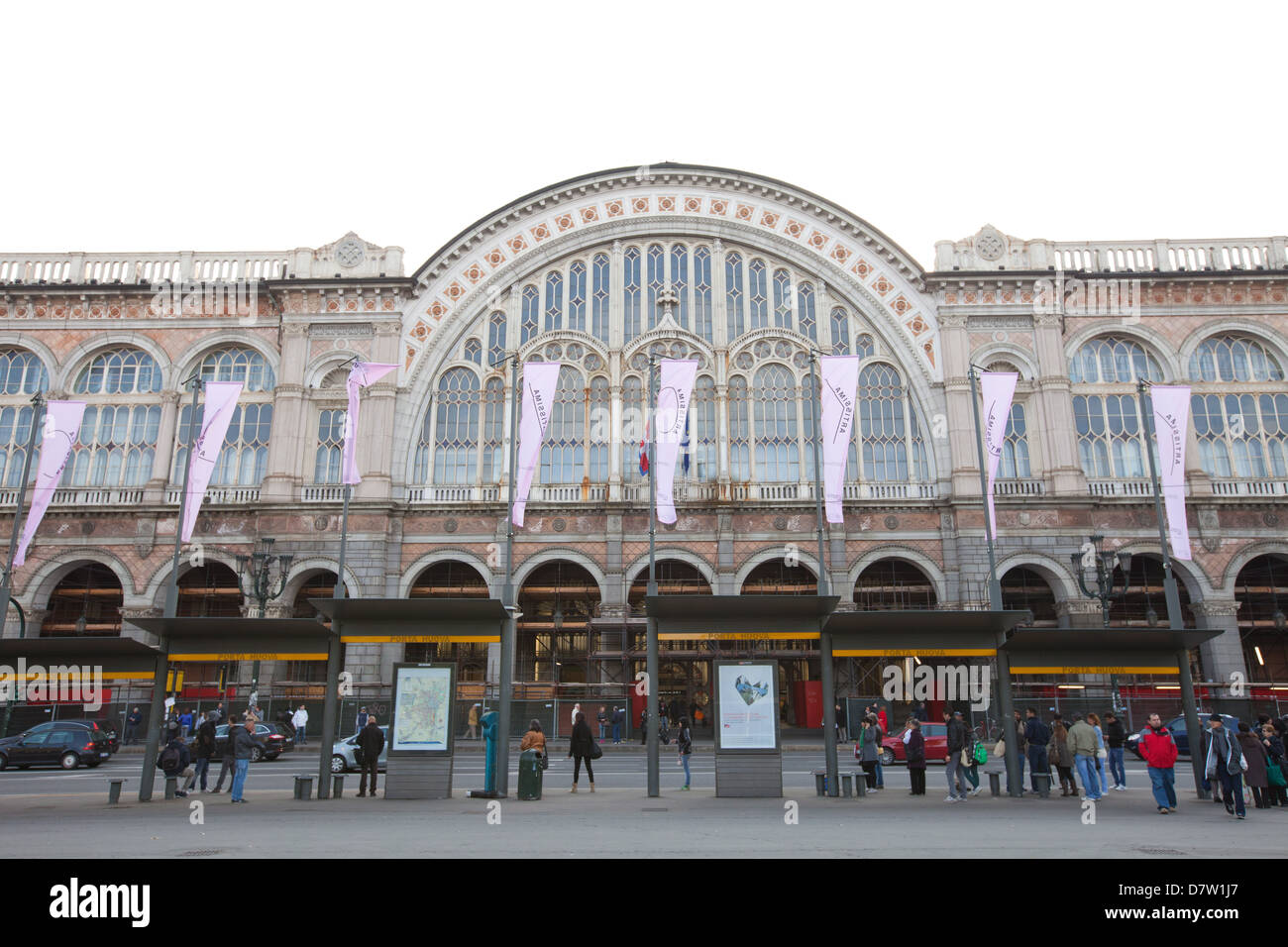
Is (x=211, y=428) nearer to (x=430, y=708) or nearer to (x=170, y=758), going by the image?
(x=170, y=758)

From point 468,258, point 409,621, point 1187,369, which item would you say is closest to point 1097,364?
point 1187,369

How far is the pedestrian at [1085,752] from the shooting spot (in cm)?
1938

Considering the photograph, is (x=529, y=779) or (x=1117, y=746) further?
(x=1117, y=746)

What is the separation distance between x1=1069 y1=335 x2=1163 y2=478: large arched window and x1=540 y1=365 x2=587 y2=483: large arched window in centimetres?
2310

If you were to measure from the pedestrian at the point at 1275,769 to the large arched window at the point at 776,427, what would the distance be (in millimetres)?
23915

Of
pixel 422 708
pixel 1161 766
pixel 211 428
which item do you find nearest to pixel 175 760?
pixel 422 708

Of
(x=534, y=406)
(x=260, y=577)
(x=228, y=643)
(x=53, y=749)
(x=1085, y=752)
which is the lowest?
(x=53, y=749)

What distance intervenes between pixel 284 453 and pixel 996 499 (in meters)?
32.3

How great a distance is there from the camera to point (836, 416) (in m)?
31.5

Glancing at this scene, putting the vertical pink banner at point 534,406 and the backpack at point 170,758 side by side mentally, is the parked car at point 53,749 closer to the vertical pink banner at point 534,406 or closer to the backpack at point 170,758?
the backpack at point 170,758

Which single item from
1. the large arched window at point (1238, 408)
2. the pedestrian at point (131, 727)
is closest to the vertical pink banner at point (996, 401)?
the large arched window at point (1238, 408)

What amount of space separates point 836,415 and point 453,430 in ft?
65.1

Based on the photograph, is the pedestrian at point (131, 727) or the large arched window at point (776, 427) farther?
the large arched window at point (776, 427)

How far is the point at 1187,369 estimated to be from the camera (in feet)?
141
